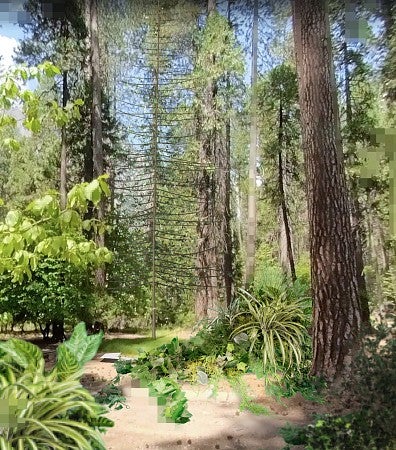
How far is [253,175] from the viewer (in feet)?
9.60

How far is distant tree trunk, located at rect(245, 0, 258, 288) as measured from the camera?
283 centimetres

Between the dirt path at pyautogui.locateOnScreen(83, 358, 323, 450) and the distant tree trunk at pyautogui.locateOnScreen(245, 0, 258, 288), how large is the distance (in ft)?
3.07

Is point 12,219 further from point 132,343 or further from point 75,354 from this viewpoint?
point 132,343

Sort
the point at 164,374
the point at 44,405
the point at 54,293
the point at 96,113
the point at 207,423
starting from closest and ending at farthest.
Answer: the point at 44,405, the point at 207,423, the point at 164,374, the point at 54,293, the point at 96,113

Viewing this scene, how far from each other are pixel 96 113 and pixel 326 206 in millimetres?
1645

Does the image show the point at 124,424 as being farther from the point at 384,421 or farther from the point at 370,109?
the point at 370,109

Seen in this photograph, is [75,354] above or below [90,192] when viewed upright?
below

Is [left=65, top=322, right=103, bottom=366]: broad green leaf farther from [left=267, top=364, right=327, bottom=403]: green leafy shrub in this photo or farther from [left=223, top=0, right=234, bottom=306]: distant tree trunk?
[left=223, top=0, right=234, bottom=306]: distant tree trunk

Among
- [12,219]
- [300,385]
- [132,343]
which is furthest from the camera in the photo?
[132,343]

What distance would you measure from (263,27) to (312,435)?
2331 millimetres

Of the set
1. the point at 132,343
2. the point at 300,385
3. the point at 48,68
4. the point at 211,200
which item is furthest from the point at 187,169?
the point at 48,68

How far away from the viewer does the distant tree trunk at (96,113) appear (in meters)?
2.86

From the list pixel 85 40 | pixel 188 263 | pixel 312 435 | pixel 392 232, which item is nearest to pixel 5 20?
pixel 85 40

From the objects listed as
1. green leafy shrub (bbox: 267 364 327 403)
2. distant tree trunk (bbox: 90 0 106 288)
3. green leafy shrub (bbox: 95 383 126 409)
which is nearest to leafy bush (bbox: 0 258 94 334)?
distant tree trunk (bbox: 90 0 106 288)
